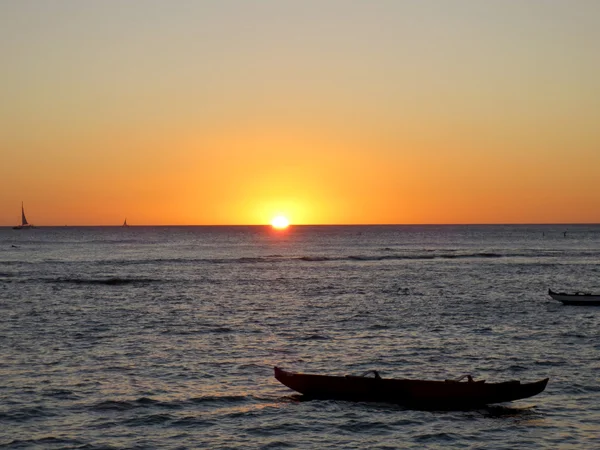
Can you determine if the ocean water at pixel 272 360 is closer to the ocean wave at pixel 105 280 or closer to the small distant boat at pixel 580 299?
the small distant boat at pixel 580 299

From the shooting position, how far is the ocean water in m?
24.6

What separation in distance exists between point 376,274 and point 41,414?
73.0m

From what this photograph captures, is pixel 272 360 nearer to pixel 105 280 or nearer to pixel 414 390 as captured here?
pixel 414 390

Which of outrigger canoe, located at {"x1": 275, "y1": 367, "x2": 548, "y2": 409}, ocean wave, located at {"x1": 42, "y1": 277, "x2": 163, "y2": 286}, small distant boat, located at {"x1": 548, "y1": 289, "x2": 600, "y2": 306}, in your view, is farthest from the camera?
ocean wave, located at {"x1": 42, "y1": 277, "x2": 163, "y2": 286}

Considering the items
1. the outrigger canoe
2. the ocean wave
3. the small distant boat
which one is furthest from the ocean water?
the ocean wave

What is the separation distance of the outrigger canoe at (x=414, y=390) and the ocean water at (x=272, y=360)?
0.46 metres

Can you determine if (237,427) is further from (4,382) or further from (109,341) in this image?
(109,341)

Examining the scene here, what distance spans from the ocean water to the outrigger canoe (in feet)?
1.51

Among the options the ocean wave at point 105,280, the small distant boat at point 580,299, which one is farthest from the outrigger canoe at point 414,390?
the ocean wave at point 105,280

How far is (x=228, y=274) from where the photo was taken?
98.4 meters

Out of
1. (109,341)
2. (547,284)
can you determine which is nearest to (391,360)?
(109,341)

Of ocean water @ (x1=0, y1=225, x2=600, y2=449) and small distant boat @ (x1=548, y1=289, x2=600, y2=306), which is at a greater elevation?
small distant boat @ (x1=548, y1=289, x2=600, y2=306)

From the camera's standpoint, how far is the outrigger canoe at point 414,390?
1051 inches

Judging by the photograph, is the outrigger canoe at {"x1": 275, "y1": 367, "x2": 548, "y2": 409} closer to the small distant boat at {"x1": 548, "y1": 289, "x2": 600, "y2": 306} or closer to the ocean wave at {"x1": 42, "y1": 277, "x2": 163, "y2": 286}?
the small distant boat at {"x1": 548, "y1": 289, "x2": 600, "y2": 306}
